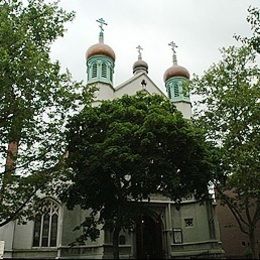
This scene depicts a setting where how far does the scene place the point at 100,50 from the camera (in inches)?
1087

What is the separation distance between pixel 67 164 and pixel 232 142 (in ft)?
27.0

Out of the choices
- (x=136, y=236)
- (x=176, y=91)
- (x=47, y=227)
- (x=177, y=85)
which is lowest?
(x=136, y=236)

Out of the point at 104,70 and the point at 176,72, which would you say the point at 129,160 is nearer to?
the point at 104,70

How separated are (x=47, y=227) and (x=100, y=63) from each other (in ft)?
43.0

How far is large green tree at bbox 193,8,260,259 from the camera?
15.7 meters

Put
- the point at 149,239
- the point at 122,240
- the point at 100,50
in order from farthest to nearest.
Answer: the point at 100,50
the point at 149,239
the point at 122,240

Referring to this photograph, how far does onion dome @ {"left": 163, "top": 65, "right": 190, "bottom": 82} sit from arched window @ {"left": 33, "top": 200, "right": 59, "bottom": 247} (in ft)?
51.8

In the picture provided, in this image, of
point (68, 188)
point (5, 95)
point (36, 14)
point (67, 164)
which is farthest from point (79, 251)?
point (36, 14)

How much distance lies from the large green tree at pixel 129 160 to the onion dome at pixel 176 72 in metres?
14.4

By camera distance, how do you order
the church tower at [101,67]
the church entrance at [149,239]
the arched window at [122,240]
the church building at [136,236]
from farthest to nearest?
the church tower at [101,67] < the church entrance at [149,239] < the arched window at [122,240] < the church building at [136,236]

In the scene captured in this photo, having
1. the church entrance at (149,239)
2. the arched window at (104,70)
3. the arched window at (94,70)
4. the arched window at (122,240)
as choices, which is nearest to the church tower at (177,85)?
the arched window at (104,70)

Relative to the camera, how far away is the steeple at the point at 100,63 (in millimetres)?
26208

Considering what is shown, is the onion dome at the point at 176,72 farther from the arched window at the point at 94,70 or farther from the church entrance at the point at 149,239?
the church entrance at the point at 149,239

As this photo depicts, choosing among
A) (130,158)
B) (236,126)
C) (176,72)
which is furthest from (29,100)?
(176,72)
